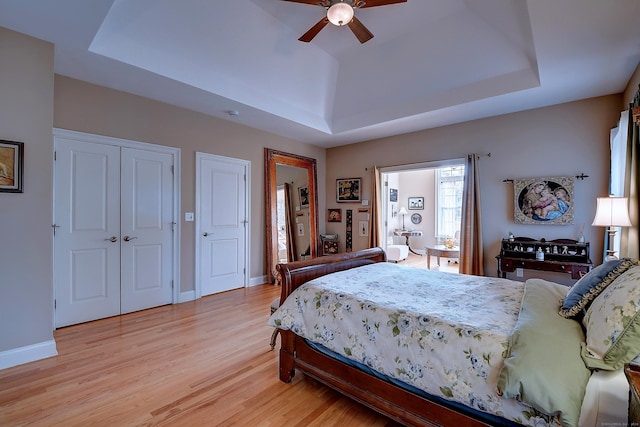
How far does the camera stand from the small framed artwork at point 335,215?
6.20 metres

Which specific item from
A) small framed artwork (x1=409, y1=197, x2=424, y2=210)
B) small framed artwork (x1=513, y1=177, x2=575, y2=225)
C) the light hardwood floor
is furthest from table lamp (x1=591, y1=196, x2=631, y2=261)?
small framed artwork (x1=409, y1=197, x2=424, y2=210)

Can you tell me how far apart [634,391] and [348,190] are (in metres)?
5.29

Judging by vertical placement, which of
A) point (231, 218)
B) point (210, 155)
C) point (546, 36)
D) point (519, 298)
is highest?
point (546, 36)

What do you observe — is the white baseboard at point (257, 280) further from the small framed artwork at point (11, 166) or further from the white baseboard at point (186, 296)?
the small framed artwork at point (11, 166)

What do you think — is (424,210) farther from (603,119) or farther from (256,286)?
(256,286)

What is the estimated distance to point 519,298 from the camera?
6.33 feet

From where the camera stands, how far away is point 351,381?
1.79 m

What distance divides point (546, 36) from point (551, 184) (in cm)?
212

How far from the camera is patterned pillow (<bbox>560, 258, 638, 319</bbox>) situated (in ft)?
4.62

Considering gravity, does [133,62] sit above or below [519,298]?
above

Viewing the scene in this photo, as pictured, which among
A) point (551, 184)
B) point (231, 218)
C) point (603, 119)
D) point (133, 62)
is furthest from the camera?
point (231, 218)

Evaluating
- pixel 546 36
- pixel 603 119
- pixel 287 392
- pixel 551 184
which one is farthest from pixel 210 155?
pixel 603 119

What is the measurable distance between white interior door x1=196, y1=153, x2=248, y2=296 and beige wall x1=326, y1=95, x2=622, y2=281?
9.96 feet

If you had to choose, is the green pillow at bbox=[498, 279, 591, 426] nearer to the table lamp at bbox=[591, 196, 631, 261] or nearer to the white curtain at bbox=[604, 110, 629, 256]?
the table lamp at bbox=[591, 196, 631, 261]
